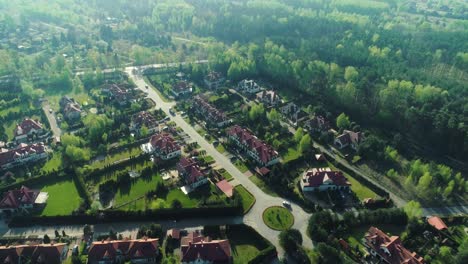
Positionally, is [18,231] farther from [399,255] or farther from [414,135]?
[414,135]

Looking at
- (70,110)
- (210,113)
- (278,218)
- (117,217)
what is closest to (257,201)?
(278,218)

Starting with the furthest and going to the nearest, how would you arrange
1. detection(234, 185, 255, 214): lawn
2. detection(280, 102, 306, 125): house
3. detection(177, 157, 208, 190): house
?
detection(280, 102, 306, 125): house, detection(177, 157, 208, 190): house, detection(234, 185, 255, 214): lawn

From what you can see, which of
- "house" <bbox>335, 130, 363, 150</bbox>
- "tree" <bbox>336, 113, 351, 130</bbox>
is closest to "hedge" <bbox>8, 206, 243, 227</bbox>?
"house" <bbox>335, 130, 363, 150</bbox>

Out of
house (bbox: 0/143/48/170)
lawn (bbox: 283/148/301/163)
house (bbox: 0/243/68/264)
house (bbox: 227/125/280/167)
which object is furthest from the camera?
lawn (bbox: 283/148/301/163)

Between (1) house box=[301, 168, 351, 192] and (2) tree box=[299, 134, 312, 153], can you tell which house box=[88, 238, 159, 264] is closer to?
(1) house box=[301, 168, 351, 192]

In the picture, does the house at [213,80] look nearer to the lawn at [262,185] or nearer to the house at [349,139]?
the house at [349,139]
